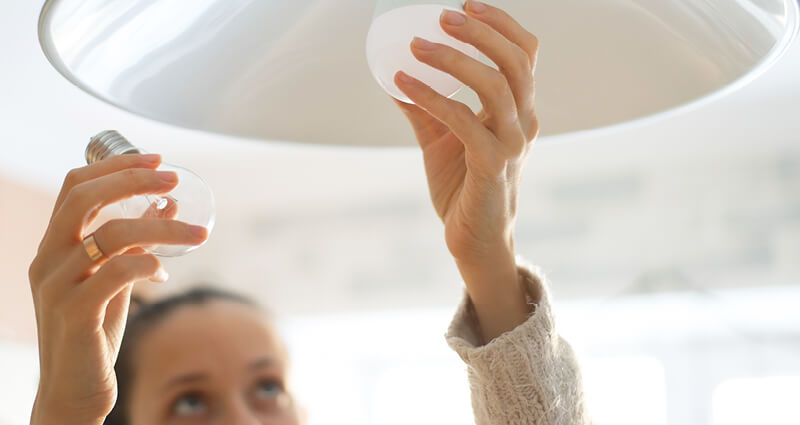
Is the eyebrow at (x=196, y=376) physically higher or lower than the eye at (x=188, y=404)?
higher

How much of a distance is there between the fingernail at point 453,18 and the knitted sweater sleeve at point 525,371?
0.28 meters

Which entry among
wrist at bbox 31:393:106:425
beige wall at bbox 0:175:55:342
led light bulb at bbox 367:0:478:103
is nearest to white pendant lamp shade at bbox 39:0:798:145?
led light bulb at bbox 367:0:478:103

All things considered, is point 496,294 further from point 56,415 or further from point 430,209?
point 430,209

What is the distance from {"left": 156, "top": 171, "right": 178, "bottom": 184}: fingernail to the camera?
0.33 metres

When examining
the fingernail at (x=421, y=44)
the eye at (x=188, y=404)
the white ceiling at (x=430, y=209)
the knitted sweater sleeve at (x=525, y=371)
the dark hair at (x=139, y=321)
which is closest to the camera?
the fingernail at (x=421, y=44)

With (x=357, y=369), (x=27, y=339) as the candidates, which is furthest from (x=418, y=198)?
(x=27, y=339)

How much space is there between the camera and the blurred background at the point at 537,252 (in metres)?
2.16

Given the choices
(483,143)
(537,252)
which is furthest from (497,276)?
(537,252)

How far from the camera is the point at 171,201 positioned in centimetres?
36

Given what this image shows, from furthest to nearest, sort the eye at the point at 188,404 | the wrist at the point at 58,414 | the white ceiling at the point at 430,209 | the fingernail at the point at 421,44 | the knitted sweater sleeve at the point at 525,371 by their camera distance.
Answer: the white ceiling at the point at 430,209 < the eye at the point at 188,404 < the knitted sweater sleeve at the point at 525,371 < the wrist at the point at 58,414 < the fingernail at the point at 421,44

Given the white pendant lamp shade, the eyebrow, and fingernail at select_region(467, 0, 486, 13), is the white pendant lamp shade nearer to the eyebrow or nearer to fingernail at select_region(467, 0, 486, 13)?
fingernail at select_region(467, 0, 486, 13)

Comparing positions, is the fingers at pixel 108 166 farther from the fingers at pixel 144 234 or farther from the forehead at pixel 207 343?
the forehead at pixel 207 343

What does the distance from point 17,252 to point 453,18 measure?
90.3 inches

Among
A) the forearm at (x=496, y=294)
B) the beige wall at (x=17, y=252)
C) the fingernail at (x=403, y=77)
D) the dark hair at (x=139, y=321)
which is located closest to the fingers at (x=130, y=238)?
the fingernail at (x=403, y=77)
